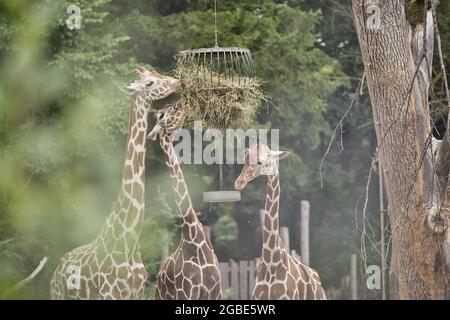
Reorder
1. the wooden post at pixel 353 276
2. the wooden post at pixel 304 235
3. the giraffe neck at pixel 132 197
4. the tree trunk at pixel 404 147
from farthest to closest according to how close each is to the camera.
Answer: the wooden post at pixel 353 276 < the wooden post at pixel 304 235 < the giraffe neck at pixel 132 197 < the tree trunk at pixel 404 147

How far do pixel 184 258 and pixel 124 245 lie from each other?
45 centimetres

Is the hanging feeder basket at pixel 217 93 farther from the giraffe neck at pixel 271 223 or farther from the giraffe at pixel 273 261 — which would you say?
the giraffe neck at pixel 271 223

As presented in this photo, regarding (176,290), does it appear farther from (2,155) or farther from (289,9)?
(289,9)

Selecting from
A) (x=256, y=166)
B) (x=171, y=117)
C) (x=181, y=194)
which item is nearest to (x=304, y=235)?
(x=181, y=194)

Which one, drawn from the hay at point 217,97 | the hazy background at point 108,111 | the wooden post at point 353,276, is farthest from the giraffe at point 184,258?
the wooden post at point 353,276

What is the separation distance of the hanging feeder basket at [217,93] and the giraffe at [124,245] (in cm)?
14

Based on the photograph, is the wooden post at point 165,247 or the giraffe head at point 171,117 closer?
the giraffe head at point 171,117

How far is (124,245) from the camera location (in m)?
6.64

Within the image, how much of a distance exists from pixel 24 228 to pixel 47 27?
234 centimetres

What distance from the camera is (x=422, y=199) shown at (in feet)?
21.2

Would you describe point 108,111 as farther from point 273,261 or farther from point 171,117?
point 273,261

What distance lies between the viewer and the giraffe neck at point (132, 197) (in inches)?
263
